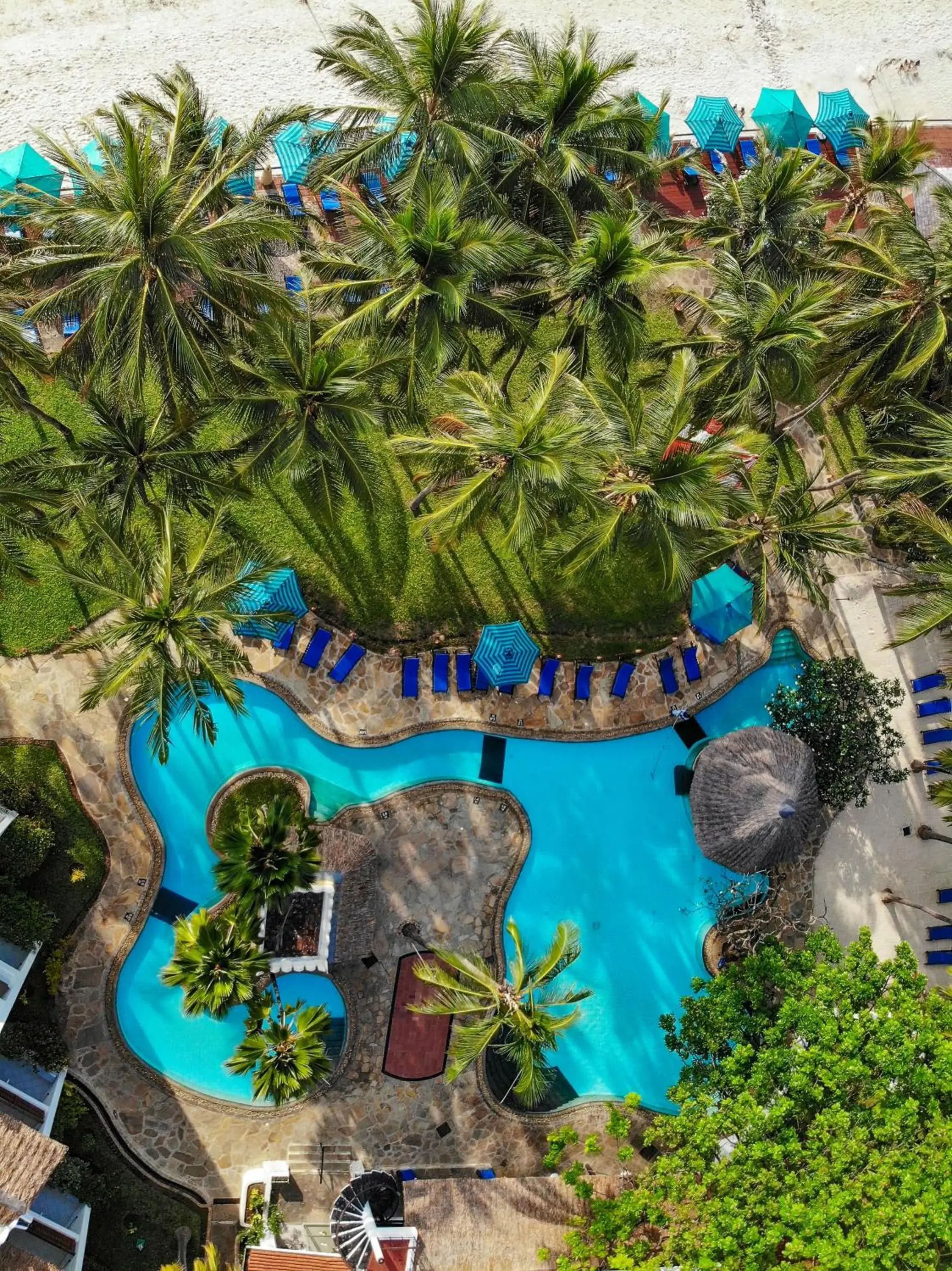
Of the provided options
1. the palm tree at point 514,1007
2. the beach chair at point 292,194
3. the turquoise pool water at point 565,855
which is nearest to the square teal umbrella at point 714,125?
the beach chair at point 292,194

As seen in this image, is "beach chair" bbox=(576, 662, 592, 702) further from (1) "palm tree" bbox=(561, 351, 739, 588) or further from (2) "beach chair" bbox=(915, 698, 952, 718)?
(2) "beach chair" bbox=(915, 698, 952, 718)

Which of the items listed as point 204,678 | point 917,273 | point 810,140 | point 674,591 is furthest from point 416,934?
point 810,140

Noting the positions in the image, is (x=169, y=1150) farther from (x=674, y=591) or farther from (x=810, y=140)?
(x=810, y=140)

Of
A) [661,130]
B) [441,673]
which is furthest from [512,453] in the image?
[661,130]

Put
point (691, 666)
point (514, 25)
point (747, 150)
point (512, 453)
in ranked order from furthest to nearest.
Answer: point (514, 25) < point (747, 150) < point (691, 666) < point (512, 453)

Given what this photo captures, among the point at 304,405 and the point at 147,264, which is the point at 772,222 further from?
the point at 147,264

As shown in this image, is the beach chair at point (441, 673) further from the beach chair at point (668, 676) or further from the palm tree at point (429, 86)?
the palm tree at point (429, 86)
